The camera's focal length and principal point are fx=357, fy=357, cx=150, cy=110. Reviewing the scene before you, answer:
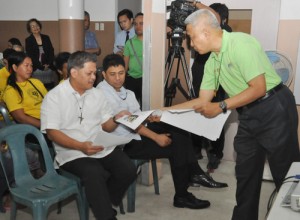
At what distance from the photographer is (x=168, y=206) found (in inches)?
102

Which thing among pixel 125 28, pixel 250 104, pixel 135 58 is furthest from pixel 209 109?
pixel 125 28

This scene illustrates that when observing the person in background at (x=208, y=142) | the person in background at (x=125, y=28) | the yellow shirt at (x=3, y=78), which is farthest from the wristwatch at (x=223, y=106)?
the person in background at (x=125, y=28)

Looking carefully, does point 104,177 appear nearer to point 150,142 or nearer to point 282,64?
point 150,142

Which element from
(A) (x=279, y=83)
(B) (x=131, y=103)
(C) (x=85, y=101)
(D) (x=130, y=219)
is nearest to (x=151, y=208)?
(D) (x=130, y=219)

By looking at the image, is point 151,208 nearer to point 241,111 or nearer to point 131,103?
point 131,103

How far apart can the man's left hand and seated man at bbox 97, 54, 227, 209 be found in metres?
0.58

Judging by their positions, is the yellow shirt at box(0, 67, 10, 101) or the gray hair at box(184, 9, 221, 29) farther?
the yellow shirt at box(0, 67, 10, 101)

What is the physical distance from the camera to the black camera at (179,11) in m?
2.85

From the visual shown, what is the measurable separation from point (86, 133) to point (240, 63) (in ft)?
3.35

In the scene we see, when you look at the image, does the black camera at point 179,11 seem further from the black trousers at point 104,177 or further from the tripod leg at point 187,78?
the black trousers at point 104,177

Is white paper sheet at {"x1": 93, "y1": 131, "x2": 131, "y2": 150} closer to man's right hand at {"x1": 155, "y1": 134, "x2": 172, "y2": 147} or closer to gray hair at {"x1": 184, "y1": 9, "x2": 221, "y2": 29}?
man's right hand at {"x1": 155, "y1": 134, "x2": 172, "y2": 147}

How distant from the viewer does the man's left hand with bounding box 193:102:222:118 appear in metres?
1.88

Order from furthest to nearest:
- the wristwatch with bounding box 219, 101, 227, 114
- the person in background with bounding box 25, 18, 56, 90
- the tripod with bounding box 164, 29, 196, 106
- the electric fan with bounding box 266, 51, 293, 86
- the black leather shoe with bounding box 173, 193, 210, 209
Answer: the person in background with bounding box 25, 18, 56, 90 → the tripod with bounding box 164, 29, 196, 106 → the electric fan with bounding box 266, 51, 293, 86 → the black leather shoe with bounding box 173, 193, 210, 209 → the wristwatch with bounding box 219, 101, 227, 114

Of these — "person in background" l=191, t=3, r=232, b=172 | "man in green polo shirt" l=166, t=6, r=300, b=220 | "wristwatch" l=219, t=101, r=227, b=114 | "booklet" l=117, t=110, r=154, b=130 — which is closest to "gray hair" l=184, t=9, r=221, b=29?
"man in green polo shirt" l=166, t=6, r=300, b=220
